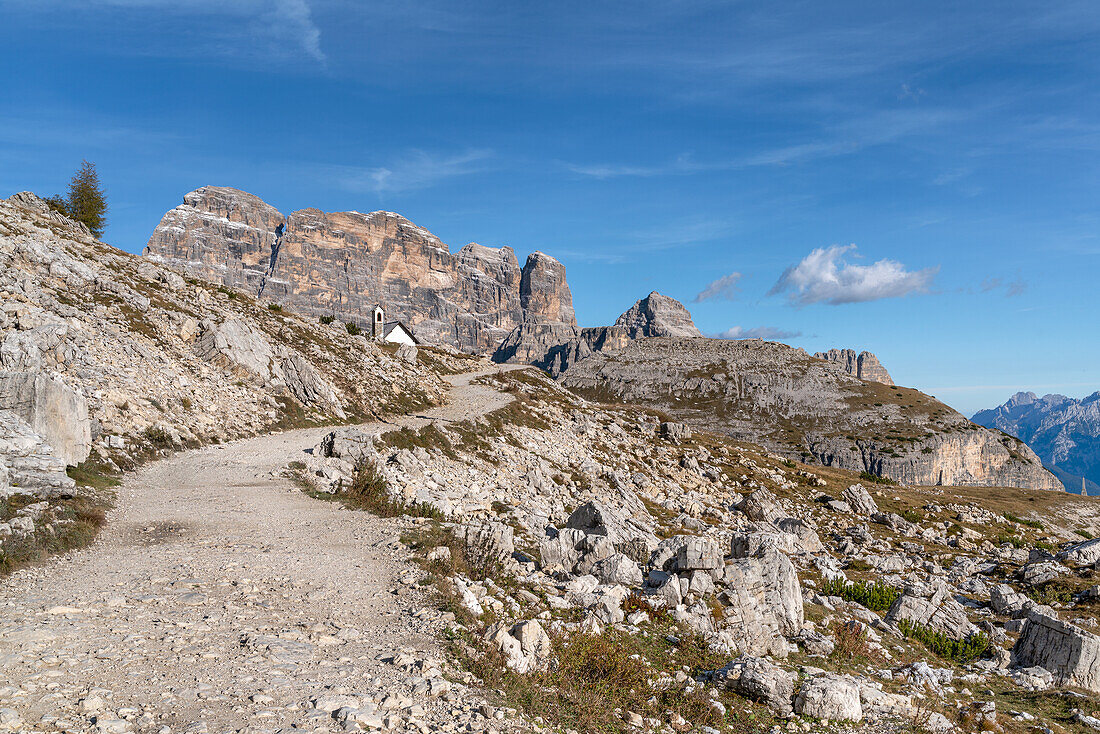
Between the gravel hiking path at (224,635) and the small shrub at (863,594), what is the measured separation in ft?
53.7

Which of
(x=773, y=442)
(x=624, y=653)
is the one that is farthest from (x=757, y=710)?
(x=773, y=442)

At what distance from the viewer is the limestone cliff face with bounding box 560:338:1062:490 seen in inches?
5669

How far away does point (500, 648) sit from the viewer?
9180 mm

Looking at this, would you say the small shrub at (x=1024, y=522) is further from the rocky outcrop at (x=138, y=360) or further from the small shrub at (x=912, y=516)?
the rocky outcrop at (x=138, y=360)

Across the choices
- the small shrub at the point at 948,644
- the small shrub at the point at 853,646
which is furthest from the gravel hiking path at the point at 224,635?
the small shrub at the point at 948,644

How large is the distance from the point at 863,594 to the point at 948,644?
4518 millimetres

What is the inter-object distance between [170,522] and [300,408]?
2173cm

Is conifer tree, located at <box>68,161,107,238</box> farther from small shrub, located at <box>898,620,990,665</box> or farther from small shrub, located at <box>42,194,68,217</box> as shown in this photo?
small shrub, located at <box>898,620,990,665</box>

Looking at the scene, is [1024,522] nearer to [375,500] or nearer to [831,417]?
[375,500]

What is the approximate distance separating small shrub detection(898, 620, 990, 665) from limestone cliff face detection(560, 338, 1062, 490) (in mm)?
131976

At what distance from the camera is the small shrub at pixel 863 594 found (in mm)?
19953

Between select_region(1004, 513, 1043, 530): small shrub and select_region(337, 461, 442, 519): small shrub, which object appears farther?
select_region(1004, 513, 1043, 530): small shrub

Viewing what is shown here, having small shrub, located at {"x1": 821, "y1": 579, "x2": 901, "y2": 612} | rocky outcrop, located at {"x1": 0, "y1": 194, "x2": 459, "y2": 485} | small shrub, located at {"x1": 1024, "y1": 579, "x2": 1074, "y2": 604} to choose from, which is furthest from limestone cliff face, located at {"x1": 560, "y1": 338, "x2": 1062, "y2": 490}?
small shrub, located at {"x1": 821, "y1": 579, "x2": 901, "y2": 612}

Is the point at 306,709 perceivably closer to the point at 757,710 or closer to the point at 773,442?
the point at 757,710
